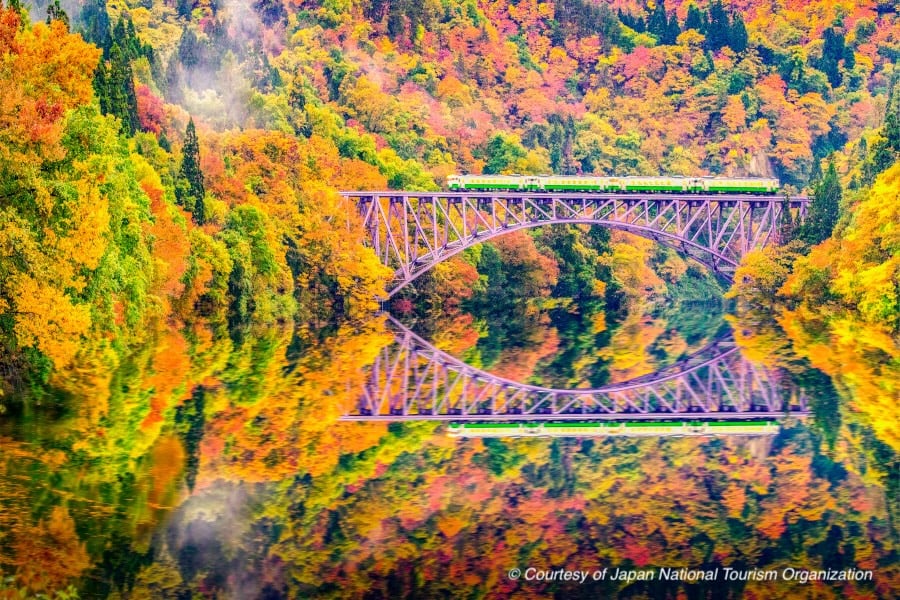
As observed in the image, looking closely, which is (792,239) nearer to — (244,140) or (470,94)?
(244,140)

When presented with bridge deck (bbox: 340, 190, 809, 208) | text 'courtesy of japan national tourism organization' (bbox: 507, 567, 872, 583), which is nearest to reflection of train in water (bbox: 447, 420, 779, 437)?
text 'courtesy of japan national tourism organization' (bbox: 507, 567, 872, 583)

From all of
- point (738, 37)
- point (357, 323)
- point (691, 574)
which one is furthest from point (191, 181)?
point (738, 37)

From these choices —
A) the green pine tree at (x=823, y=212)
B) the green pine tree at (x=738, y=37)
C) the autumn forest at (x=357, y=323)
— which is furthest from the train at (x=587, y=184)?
the green pine tree at (x=738, y=37)

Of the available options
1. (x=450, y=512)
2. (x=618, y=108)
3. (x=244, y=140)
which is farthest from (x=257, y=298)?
(x=618, y=108)

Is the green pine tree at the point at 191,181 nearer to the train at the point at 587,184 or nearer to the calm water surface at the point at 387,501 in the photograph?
the train at the point at 587,184

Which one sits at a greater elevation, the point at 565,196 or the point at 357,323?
the point at 565,196

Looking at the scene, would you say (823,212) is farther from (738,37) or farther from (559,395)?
(738,37)

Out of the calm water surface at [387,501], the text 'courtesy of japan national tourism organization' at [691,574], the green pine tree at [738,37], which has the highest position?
the green pine tree at [738,37]
